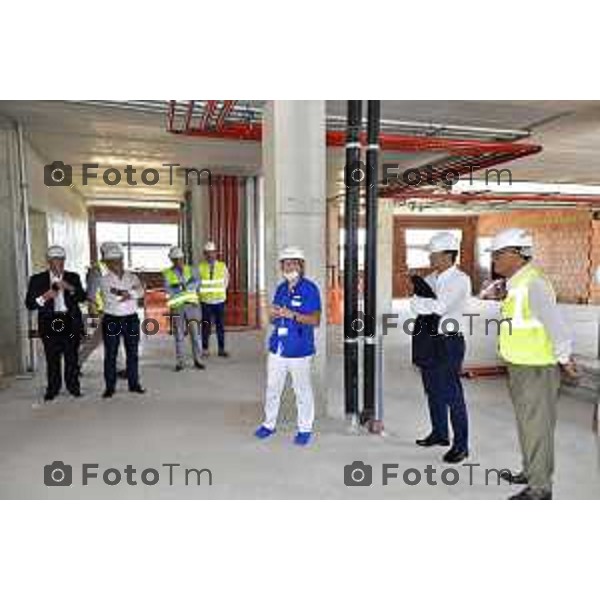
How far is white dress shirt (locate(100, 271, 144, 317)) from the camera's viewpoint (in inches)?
179

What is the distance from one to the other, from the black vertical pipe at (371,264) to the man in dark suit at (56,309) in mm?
2456

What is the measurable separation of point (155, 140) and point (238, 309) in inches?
128

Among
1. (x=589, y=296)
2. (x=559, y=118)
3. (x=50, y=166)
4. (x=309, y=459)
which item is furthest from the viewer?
(x=589, y=296)

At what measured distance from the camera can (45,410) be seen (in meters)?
4.37

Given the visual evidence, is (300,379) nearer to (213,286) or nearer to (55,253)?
(55,253)

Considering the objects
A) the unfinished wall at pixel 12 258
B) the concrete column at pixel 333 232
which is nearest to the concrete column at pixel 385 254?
the concrete column at pixel 333 232

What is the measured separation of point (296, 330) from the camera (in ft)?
11.5

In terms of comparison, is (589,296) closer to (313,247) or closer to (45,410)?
(313,247)

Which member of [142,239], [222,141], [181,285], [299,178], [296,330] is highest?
[222,141]

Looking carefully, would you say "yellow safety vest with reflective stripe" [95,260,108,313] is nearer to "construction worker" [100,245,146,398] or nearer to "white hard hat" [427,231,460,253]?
"construction worker" [100,245,146,398]

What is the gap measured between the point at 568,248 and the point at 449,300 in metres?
13.1

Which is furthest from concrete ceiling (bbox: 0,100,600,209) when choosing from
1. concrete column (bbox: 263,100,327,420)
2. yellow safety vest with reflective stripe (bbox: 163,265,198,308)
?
yellow safety vest with reflective stripe (bbox: 163,265,198,308)

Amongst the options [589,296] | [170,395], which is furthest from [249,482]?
[589,296]

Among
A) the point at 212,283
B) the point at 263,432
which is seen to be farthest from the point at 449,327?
the point at 212,283
